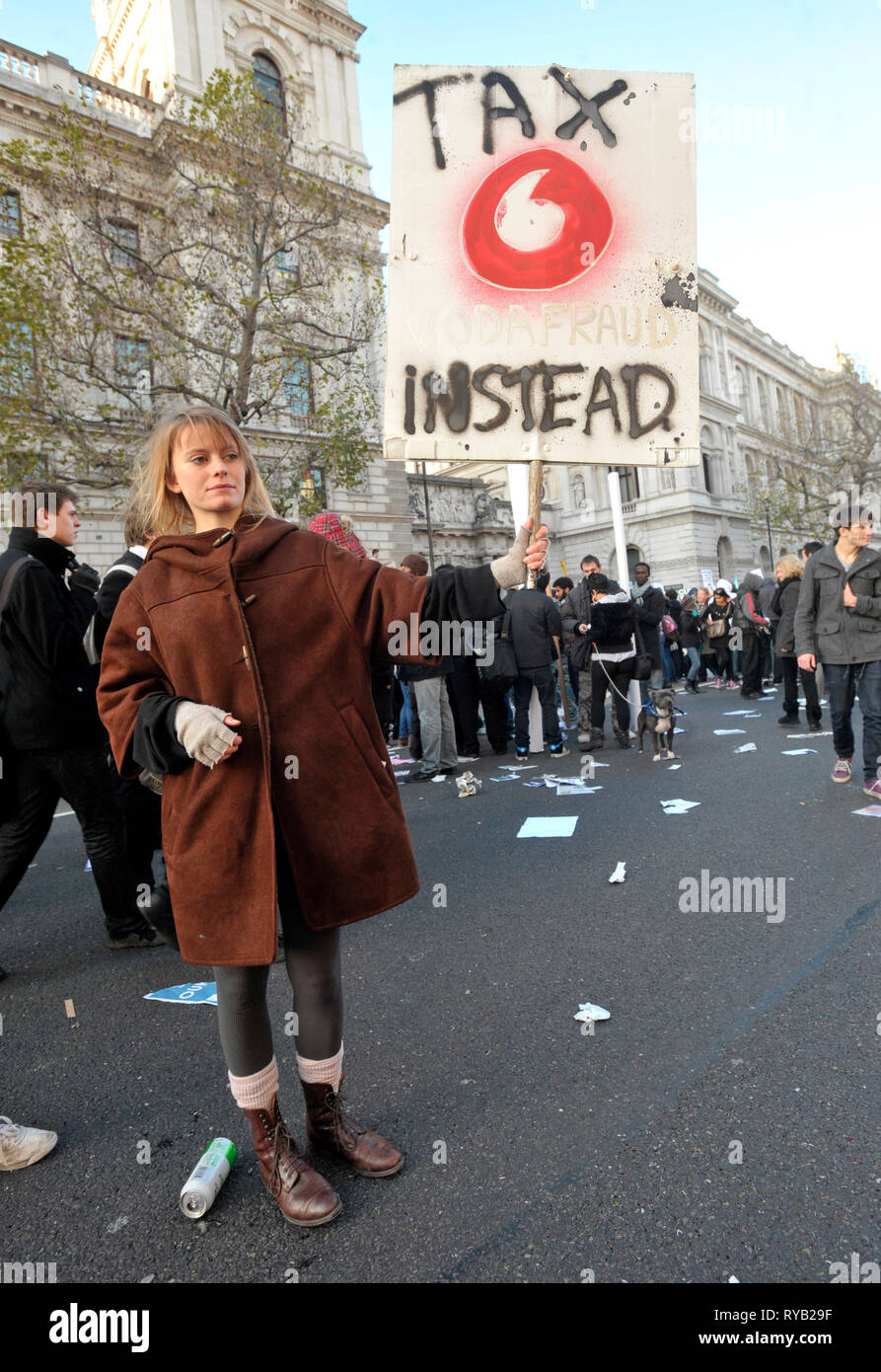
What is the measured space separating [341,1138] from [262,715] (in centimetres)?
120

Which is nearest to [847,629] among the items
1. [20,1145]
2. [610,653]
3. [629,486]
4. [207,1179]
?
[610,653]

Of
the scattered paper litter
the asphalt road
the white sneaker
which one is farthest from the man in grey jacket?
the white sneaker

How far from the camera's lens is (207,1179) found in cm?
209

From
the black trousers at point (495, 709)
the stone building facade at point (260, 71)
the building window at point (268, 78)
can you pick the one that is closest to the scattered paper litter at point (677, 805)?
the black trousers at point (495, 709)

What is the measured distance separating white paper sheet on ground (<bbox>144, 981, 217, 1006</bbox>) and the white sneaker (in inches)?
38.0

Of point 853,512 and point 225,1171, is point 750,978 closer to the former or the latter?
point 225,1171

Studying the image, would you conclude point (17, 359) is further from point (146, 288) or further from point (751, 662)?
point (751, 662)

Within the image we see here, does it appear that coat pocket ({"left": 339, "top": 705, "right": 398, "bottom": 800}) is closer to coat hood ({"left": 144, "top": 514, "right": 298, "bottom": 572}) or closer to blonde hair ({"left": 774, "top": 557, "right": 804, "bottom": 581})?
coat hood ({"left": 144, "top": 514, "right": 298, "bottom": 572})

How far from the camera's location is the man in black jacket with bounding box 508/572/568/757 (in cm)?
919

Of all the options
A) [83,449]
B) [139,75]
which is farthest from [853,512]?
[139,75]
